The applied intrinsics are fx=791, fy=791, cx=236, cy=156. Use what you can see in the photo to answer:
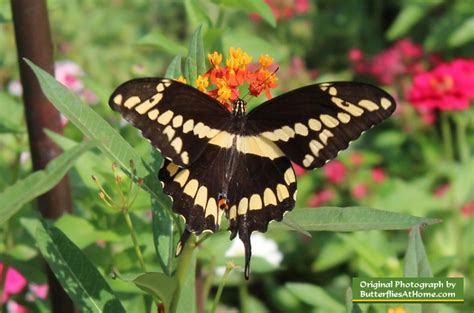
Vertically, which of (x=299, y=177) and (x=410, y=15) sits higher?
(x=410, y=15)

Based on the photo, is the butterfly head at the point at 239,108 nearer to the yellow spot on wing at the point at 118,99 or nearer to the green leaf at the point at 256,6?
the yellow spot on wing at the point at 118,99

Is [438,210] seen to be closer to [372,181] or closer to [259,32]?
[372,181]

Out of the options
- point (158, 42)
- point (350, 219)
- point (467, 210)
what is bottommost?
point (467, 210)

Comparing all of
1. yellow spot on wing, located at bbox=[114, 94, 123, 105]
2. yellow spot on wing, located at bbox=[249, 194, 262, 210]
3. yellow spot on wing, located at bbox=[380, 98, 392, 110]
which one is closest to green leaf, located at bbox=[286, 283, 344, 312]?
yellow spot on wing, located at bbox=[249, 194, 262, 210]

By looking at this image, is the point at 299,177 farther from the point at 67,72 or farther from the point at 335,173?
the point at 67,72

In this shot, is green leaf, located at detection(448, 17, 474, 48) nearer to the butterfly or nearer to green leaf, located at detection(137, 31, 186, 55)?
green leaf, located at detection(137, 31, 186, 55)

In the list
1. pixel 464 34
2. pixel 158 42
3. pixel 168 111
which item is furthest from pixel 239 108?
pixel 464 34
